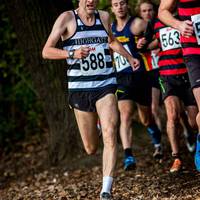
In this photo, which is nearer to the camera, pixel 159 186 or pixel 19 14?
pixel 159 186

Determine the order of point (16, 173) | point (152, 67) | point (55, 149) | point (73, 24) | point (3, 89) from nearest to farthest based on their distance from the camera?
point (73, 24) → point (152, 67) → point (55, 149) → point (16, 173) → point (3, 89)

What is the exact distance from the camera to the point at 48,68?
1031 centimetres

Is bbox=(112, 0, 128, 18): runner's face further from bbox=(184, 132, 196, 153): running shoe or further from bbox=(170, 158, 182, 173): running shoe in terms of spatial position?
bbox=(184, 132, 196, 153): running shoe

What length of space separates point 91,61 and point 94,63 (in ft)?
0.13

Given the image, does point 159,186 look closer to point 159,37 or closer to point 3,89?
point 159,37

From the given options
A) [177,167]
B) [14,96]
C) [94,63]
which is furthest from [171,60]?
[14,96]

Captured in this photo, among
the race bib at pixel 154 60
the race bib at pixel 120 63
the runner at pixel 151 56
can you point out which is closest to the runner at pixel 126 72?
the race bib at pixel 120 63

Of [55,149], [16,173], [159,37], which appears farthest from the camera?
[16,173]

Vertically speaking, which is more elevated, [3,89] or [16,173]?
[3,89]

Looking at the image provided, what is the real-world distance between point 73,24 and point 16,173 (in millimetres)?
5678

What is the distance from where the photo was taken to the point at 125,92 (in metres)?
9.23

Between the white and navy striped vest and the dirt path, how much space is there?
1.29m

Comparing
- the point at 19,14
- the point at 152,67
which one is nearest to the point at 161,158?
the point at 152,67

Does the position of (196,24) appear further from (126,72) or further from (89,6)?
(126,72)
